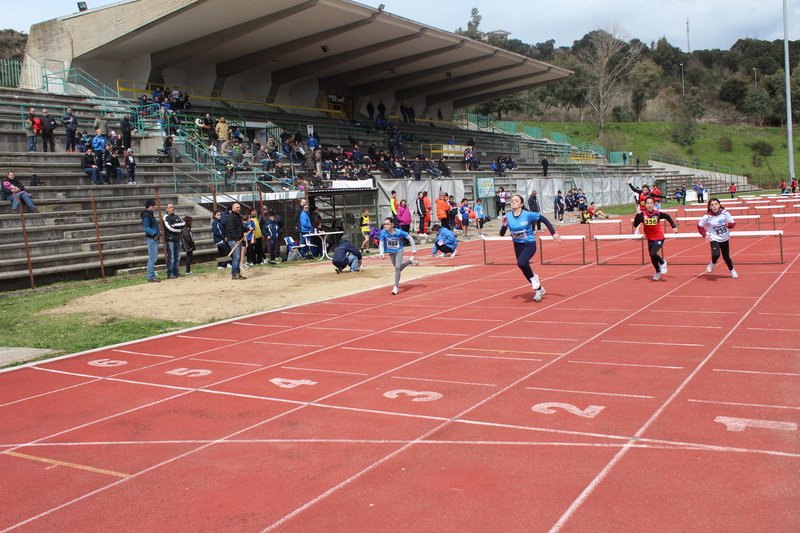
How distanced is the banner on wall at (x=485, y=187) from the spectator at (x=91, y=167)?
807 inches

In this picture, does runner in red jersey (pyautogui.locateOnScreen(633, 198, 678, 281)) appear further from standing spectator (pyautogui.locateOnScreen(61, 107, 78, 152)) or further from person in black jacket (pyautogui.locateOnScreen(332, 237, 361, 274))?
standing spectator (pyautogui.locateOnScreen(61, 107, 78, 152))

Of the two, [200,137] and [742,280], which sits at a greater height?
[200,137]

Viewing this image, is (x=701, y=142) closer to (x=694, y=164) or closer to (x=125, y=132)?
(x=694, y=164)

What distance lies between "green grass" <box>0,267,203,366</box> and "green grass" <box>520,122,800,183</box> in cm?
6678

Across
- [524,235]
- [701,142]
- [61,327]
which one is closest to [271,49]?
[61,327]

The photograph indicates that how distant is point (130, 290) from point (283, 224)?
8.37 m

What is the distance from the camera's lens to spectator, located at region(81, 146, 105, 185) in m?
21.5

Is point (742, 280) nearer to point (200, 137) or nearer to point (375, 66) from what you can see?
point (200, 137)

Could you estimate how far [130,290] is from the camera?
52.6ft

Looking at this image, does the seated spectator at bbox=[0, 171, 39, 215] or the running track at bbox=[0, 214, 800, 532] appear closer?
the running track at bbox=[0, 214, 800, 532]

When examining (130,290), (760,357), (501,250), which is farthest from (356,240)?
(760,357)


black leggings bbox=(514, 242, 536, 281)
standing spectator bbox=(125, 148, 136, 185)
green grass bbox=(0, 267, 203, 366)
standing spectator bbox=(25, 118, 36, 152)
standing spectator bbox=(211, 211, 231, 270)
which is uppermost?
standing spectator bbox=(25, 118, 36, 152)

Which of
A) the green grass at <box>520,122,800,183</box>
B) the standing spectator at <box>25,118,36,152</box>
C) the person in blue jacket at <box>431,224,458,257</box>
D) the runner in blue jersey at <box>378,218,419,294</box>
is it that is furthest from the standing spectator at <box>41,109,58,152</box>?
the green grass at <box>520,122,800,183</box>

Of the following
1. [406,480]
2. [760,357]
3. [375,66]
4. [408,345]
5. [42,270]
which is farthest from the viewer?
[375,66]
